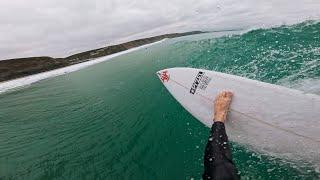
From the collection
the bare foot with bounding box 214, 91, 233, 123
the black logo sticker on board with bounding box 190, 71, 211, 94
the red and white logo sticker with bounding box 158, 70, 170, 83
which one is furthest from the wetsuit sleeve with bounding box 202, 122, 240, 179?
the red and white logo sticker with bounding box 158, 70, 170, 83

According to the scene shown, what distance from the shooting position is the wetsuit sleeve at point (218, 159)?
6867 millimetres

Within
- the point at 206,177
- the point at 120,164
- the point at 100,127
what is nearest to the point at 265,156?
the point at 206,177

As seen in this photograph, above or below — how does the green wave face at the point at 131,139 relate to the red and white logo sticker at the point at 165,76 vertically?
below

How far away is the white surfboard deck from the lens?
9328 millimetres

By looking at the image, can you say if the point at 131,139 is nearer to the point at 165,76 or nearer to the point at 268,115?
the point at 165,76

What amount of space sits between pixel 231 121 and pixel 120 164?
14.5ft

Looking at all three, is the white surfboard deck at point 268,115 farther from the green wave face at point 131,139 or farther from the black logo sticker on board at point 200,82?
the green wave face at point 131,139

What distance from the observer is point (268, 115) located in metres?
9.99

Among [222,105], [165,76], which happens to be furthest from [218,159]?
[165,76]

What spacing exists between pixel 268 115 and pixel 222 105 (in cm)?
143

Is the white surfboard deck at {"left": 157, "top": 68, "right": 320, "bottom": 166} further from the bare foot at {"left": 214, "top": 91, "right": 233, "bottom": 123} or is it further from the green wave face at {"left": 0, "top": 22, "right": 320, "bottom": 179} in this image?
the green wave face at {"left": 0, "top": 22, "right": 320, "bottom": 179}

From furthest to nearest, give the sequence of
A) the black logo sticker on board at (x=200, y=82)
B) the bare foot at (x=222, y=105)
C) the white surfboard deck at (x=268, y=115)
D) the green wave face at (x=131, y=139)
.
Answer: the black logo sticker on board at (x=200, y=82)
the green wave face at (x=131, y=139)
the bare foot at (x=222, y=105)
the white surfboard deck at (x=268, y=115)

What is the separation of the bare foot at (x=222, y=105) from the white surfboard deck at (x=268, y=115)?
0.75ft

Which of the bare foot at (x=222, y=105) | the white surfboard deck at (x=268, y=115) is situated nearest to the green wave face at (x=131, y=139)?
the white surfboard deck at (x=268, y=115)
